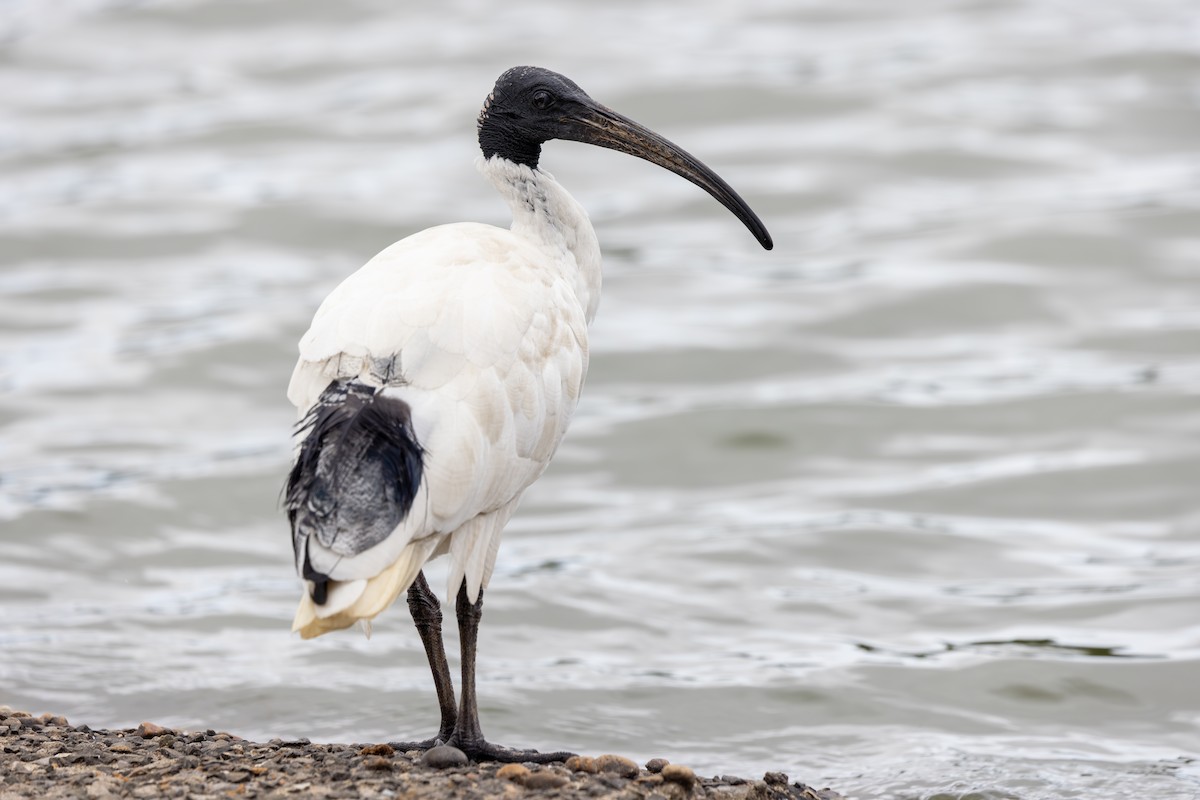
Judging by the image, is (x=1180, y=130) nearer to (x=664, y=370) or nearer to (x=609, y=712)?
(x=664, y=370)

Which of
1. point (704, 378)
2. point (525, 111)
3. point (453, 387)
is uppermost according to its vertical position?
point (525, 111)

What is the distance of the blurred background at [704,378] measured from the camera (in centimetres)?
978

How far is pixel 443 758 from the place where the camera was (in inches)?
256

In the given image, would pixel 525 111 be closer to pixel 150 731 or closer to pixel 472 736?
pixel 472 736

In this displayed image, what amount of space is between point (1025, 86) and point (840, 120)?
2874 millimetres

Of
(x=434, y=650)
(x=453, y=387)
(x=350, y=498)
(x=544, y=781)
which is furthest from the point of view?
(x=434, y=650)

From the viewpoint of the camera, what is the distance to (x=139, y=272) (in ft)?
60.9

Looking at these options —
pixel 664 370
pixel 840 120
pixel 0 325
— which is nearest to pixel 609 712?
pixel 664 370

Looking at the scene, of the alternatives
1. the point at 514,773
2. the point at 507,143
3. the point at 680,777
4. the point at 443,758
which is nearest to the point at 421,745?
the point at 443,758

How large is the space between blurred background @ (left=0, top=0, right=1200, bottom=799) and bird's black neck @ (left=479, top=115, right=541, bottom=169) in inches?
125

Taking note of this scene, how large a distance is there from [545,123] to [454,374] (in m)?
1.70

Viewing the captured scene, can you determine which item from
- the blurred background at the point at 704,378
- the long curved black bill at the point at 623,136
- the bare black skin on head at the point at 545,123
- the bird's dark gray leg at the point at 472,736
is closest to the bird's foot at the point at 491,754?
the bird's dark gray leg at the point at 472,736

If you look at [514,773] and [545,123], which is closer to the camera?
[514,773]

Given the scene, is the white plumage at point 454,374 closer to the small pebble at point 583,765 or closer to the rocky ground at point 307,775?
the rocky ground at point 307,775
